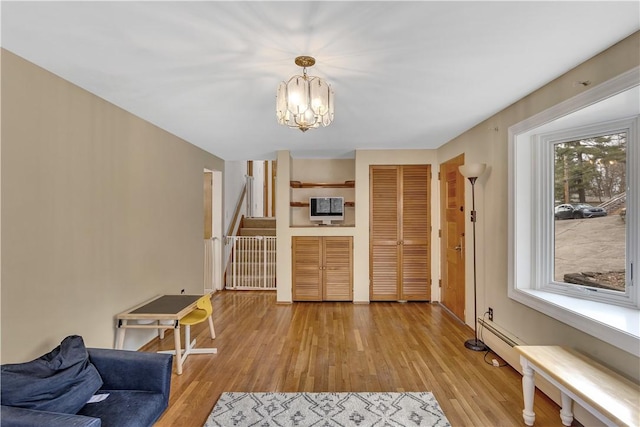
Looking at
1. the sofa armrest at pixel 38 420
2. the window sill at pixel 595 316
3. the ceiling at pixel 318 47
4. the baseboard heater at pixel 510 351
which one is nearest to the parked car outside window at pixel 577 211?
the window sill at pixel 595 316

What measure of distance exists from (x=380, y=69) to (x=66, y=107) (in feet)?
7.44

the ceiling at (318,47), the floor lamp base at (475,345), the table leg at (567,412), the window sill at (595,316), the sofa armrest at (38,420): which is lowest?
the floor lamp base at (475,345)

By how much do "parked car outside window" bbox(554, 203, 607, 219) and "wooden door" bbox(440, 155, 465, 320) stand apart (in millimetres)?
1343

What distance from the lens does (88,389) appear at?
5.48 ft

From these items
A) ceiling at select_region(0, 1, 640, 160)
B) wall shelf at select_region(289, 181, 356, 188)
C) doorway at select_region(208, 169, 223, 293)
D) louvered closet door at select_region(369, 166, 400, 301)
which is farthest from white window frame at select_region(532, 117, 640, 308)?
doorway at select_region(208, 169, 223, 293)

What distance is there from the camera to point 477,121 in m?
3.37

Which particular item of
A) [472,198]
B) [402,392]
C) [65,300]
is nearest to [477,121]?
[472,198]

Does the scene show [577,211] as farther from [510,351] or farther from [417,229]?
[417,229]

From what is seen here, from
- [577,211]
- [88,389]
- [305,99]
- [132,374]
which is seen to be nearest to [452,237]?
[577,211]

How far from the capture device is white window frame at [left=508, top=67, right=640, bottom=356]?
1.83 m

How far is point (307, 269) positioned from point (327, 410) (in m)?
2.78

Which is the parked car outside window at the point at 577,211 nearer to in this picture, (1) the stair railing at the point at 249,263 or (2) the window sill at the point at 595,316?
(2) the window sill at the point at 595,316

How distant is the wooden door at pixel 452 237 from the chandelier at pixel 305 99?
8.82 feet

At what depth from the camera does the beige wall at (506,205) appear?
1.80 metres
